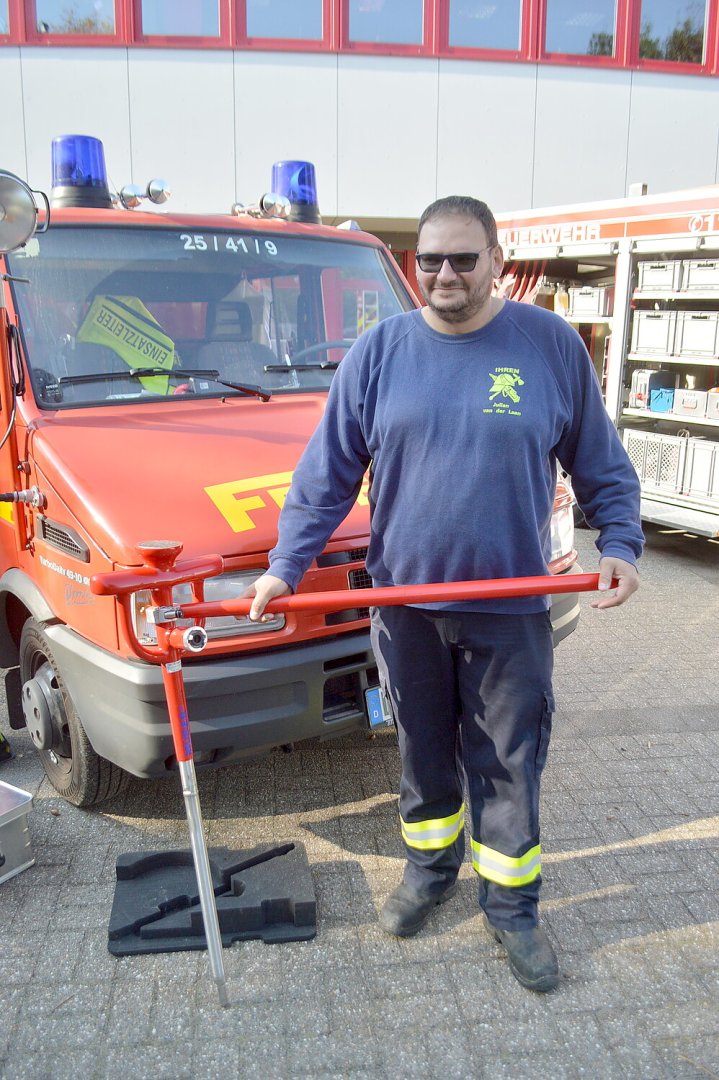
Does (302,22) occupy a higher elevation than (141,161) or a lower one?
higher

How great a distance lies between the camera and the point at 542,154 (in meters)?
13.2

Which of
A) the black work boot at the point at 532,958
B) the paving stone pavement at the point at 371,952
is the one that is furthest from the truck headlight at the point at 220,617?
the black work boot at the point at 532,958

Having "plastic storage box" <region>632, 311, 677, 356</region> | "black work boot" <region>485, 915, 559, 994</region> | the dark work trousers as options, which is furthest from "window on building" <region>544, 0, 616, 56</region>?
"black work boot" <region>485, 915, 559, 994</region>

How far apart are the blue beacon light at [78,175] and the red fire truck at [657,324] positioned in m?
4.66

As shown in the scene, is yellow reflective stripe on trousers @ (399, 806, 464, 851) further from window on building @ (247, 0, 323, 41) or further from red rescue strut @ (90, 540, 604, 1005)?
Result: window on building @ (247, 0, 323, 41)

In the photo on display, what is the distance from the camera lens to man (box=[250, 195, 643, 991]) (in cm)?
254

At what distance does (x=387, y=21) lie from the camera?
12.7 metres

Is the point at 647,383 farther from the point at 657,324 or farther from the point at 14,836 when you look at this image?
the point at 14,836

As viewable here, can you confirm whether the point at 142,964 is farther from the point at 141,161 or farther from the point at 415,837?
the point at 141,161

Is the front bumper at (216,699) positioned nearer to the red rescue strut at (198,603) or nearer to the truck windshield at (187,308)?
the red rescue strut at (198,603)

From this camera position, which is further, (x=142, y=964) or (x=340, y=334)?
(x=340, y=334)

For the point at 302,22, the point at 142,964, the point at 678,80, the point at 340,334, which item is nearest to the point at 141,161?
the point at 302,22

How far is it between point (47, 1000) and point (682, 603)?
5.12 metres

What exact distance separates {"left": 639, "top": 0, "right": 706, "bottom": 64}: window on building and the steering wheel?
1158 centimetres
